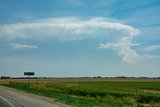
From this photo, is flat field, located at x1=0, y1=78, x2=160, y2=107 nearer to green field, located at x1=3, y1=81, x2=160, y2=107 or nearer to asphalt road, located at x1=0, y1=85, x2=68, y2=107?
green field, located at x1=3, y1=81, x2=160, y2=107

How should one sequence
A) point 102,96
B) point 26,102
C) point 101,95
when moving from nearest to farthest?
point 26,102 < point 102,96 < point 101,95

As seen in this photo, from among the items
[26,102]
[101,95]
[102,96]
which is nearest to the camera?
[26,102]

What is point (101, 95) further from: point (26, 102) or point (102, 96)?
point (26, 102)

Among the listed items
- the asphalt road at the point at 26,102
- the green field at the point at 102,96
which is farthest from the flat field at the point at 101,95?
the asphalt road at the point at 26,102

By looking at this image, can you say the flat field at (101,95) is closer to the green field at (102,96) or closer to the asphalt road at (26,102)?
the green field at (102,96)

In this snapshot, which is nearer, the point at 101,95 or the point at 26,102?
the point at 26,102

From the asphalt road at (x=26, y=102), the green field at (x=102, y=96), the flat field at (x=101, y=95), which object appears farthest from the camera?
the flat field at (x=101, y=95)

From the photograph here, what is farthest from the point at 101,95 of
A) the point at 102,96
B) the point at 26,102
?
the point at 26,102

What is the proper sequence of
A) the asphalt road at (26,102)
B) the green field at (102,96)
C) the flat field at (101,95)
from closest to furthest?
the asphalt road at (26,102) → the green field at (102,96) → the flat field at (101,95)

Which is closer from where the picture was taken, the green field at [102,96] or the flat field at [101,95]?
the green field at [102,96]

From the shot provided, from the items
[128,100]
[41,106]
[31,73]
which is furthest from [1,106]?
[31,73]

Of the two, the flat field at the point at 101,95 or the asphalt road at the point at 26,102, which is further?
the flat field at the point at 101,95

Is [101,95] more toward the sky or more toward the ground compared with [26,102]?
more toward the sky

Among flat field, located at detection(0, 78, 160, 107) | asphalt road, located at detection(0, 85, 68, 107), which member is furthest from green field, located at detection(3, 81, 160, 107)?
asphalt road, located at detection(0, 85, 68, 107)
